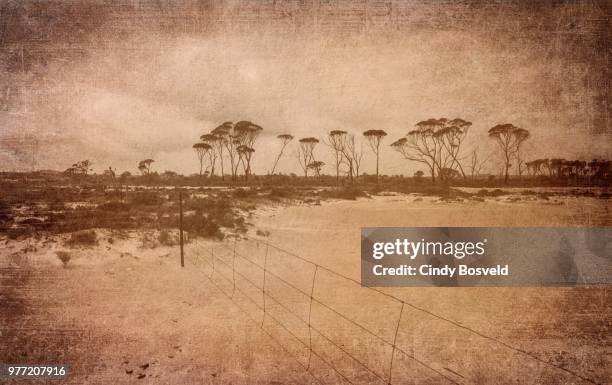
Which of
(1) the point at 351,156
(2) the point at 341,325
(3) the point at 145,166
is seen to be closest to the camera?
(2) the point at 341,325

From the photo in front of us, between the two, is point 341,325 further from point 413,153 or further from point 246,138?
point 246,138

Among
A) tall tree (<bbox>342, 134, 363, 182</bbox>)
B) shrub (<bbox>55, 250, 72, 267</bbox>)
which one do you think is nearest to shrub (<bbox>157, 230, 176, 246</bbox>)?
shrub (<bbox>55, 250, 72, 267</bbox>)

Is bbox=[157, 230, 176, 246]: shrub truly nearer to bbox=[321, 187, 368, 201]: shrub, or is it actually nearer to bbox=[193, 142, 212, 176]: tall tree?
bbox=[193, 142, 212, 176]: tall tree

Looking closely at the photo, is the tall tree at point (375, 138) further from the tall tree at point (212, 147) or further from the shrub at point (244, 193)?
the tall tree at point (212, 147)

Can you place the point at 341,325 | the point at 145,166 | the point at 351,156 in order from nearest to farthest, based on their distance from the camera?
the point at 341,325, the point at 145,166, the point at 351,156

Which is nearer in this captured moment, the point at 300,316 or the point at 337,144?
the point at 300,316

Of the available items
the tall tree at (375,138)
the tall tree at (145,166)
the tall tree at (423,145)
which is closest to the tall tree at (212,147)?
the tall tree at (145,166)

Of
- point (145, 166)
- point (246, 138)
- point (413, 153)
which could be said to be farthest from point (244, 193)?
point (413, 153)
